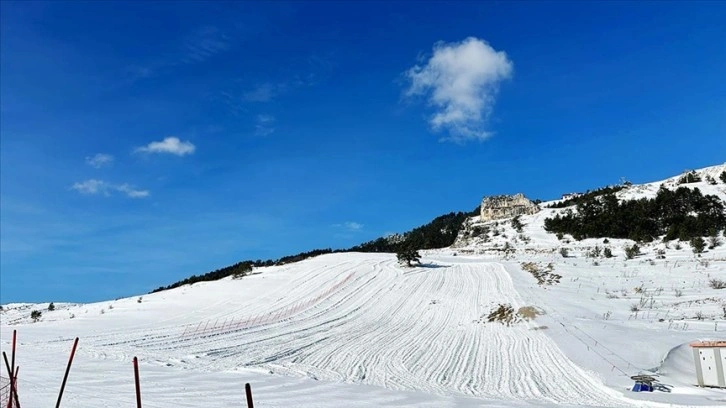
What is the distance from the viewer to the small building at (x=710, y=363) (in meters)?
12.0

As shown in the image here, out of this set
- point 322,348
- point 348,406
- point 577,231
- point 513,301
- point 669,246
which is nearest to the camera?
point 348,406

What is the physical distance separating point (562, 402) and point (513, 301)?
1354cm

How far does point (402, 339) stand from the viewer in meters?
19.8

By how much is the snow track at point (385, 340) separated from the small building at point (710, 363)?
7.71 ft

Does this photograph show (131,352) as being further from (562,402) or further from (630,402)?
(630,402)

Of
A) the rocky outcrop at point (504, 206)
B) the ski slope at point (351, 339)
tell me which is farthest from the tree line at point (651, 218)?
the rocky outcrop at point (504, 206)

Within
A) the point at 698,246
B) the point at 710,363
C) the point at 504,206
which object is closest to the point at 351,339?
the point at 710,363

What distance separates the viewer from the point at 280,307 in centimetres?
2709

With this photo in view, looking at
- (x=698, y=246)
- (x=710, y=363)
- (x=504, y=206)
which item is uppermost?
(x=504, y=206)

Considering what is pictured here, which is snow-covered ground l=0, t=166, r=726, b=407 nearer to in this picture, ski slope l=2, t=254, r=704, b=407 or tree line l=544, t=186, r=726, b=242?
ski slope l=2, t=254, r=704, b=407

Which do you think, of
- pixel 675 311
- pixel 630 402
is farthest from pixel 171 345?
pixel 675 311

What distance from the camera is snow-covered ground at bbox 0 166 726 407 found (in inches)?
454

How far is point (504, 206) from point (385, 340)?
79142mm

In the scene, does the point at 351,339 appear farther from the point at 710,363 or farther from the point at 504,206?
the point at 504,206
